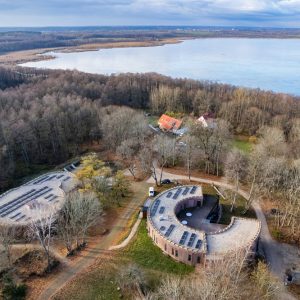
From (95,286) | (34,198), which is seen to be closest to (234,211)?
(95,286)

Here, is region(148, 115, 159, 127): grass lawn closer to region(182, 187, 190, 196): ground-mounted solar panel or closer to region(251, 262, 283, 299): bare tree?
region(182, 187, 190, 196): ground-mounted solar panel

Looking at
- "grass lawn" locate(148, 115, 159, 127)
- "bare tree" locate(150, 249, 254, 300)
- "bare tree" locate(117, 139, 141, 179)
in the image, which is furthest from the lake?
"bare tree" locate(150, 249, 254, 300)

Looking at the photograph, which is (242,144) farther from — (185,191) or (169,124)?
(185,191)

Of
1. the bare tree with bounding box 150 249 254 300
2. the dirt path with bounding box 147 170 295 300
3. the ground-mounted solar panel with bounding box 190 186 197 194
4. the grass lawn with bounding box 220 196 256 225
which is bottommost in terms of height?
the dirt path with bounding box 147 170 295 300

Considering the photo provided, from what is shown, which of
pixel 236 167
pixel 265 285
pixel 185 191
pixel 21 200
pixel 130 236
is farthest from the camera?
pixel 236 167

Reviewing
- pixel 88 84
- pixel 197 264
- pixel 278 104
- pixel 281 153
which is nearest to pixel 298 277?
pixel 197 264

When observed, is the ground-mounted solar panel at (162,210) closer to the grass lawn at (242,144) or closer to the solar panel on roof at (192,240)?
the solar panel on roof at (192,240)
